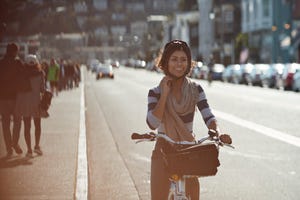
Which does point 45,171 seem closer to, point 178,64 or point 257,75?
point 178,64

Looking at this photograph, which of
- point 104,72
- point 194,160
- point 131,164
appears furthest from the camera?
point 104,72

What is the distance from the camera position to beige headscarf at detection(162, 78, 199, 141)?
6680 mm

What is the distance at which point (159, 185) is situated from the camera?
6688 mm

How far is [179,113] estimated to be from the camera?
6.71 meters

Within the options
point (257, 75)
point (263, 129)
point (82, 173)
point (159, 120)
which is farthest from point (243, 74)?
point (159, 120)

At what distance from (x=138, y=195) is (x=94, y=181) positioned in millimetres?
1456

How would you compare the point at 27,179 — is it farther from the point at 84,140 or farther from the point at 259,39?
the point at 259,39

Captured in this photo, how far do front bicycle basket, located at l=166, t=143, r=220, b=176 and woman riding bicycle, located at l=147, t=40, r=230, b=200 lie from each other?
495 millimetres

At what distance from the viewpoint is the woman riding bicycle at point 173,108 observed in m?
6.63

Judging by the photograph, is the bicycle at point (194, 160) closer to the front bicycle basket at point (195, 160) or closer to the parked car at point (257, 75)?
the front bicycle basket at point (195, 160)

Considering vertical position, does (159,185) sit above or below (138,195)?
above

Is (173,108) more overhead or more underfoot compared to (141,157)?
more overhead

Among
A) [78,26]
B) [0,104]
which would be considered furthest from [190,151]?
[78,26]

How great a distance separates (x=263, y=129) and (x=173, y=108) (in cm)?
1428
